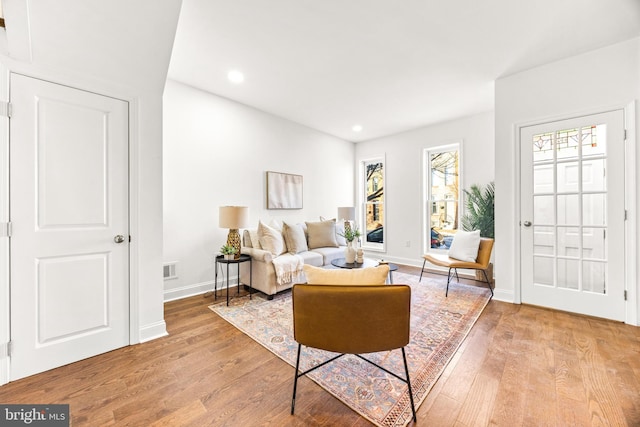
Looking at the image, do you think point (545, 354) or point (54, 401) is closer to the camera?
point (54, 401)

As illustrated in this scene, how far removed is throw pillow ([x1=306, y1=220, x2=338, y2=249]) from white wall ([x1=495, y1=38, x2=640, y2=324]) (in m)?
2.35

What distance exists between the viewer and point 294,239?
384cm

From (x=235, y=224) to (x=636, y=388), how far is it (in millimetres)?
3570

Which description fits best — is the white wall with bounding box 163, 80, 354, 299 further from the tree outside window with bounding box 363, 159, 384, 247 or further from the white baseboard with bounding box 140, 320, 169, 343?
the tree outside window with bounding box 363, 159, 384, 247

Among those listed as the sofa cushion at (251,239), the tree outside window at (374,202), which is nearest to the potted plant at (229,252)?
the sofa cushion at (251,239)

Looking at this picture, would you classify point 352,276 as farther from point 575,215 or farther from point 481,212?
point 481,212

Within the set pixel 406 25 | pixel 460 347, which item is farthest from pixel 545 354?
pixel 406 25

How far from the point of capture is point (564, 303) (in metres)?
2.82

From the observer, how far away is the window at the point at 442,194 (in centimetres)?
476

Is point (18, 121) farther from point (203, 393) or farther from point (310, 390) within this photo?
point (310, 390)

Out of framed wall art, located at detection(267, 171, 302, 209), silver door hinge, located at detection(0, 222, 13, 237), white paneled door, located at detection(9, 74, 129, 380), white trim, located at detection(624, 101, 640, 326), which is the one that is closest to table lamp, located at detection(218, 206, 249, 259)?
framed wall art, located at detection(267, 171, 302, 209)

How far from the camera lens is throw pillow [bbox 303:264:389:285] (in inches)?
58.6

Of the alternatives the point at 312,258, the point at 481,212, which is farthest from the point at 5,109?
the point at 481,212

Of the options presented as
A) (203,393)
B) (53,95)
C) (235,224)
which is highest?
(53,95)
